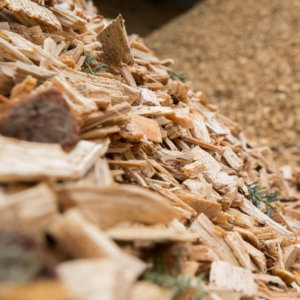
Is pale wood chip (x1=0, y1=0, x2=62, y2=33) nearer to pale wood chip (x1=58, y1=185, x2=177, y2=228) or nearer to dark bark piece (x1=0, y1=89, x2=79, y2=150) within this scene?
dark bark piece (x1=0, y1=89, x2=79, y2=150)

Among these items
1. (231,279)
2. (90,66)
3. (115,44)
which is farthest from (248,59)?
(231,279)

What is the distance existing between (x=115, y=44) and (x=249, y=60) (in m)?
4.15

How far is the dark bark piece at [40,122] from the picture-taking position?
39.1 inches

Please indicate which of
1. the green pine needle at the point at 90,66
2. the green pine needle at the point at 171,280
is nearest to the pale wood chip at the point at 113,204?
the green pine needle at the point at 171,280

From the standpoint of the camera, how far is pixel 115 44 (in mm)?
1841

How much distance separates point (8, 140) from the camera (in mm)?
929

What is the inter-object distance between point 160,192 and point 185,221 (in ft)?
0.54

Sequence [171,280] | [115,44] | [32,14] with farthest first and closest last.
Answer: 1. [115,44]
2. [32,14]
3. [171,280]

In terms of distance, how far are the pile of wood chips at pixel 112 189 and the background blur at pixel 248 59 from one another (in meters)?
2.52

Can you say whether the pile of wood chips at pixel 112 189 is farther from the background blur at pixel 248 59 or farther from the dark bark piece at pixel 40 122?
the background blur at pixel 248 59

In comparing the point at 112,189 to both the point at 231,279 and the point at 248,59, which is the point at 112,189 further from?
the point at 248,59

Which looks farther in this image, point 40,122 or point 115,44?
point 115,44

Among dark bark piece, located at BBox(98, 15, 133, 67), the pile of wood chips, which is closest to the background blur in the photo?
the pile of wood chips

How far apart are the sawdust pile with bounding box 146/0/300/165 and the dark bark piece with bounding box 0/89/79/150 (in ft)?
11.8
